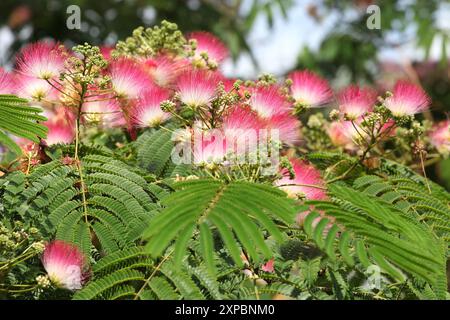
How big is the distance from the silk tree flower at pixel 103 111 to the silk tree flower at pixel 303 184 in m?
0.66

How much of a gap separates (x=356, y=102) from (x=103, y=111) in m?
0.81

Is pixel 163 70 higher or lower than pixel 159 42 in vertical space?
lower

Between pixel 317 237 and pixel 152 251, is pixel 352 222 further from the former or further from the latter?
pixel 152 251

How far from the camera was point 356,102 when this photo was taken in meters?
2.33

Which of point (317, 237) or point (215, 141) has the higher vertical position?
point (215, 141)

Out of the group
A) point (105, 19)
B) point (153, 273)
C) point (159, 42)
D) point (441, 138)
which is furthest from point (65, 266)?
point (105, 19)

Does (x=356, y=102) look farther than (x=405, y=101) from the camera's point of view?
Yes

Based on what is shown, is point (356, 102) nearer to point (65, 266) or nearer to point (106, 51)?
point (106, 51)

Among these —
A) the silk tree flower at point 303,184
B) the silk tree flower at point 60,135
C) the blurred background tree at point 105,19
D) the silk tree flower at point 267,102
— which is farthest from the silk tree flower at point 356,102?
the blurred background tree at point 105,19

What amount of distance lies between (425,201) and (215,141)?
686 mm

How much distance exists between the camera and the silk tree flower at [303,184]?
1.86 m

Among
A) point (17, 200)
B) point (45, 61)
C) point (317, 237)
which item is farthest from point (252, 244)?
point (45, 61)

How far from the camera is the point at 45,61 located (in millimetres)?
2166

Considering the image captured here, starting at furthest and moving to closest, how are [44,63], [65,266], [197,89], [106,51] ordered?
1. [106,51]
2. [44,63]
3. [197,89]
4. [65,266]
